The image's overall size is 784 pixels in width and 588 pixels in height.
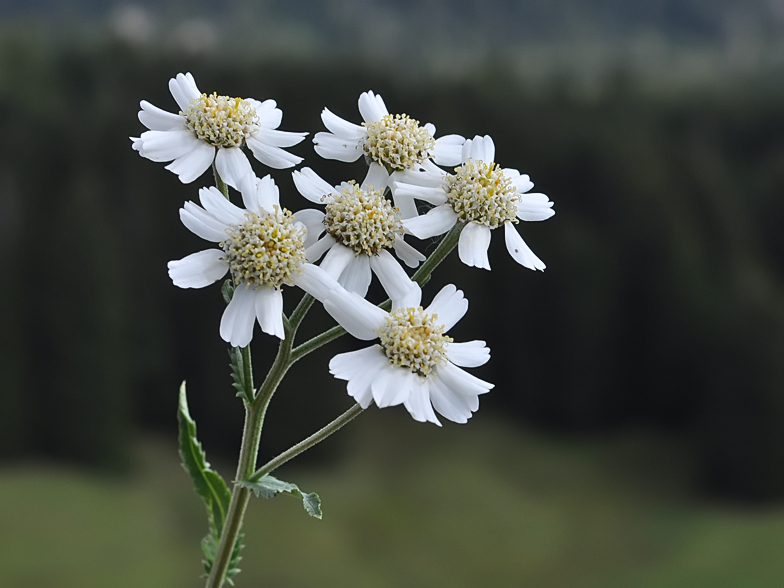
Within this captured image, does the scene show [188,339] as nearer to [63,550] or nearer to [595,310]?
[63,550]

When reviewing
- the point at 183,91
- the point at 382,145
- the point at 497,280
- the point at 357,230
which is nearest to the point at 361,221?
the point at 357,230

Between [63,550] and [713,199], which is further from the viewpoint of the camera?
[713,199]

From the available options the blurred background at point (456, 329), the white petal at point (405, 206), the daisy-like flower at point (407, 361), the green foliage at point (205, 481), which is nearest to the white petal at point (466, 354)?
the daisy-like flower at point (407, 361)

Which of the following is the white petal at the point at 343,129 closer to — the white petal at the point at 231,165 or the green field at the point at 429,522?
the white petal at the point at 231,165

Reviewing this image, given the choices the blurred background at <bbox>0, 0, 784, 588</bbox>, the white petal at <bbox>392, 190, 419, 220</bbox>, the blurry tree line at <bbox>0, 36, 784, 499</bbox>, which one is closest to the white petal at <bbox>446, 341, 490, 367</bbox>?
the white petal at <bbox>392, 190, 419, 220</bbox>

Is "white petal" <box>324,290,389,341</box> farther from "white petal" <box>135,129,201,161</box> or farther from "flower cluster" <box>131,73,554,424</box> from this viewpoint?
"white petal" <box>135,129,201,161</box>

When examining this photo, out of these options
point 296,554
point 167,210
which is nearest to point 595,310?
point 296,554

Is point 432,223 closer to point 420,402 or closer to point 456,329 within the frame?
point 420,402
